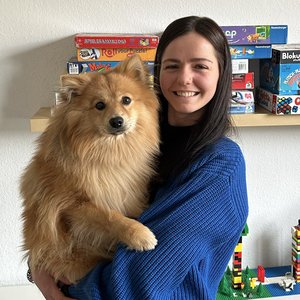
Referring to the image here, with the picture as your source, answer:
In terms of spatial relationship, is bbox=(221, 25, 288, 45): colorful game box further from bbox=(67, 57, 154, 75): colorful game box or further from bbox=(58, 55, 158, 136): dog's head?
bbox=(58, 55, 158, 136): dog's head

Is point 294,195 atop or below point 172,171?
below

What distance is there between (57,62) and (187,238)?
1.28 m

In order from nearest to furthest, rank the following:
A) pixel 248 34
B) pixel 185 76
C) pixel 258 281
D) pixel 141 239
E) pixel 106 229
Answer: pixel 141 239, pixel 106 229, pixel 185 76, pixel 248 34, pixel 258 281

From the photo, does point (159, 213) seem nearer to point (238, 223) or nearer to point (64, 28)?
point (238, 223)

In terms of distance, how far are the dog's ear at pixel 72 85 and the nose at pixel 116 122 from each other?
0.15 meters

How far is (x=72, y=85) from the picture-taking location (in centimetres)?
129

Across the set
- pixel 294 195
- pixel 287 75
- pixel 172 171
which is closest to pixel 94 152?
pixel 172 171

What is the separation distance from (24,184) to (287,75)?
1.30 m

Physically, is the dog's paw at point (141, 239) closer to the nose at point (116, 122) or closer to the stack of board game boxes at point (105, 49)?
the nose at point (116, 122)

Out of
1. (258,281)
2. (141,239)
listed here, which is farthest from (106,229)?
(258,281)

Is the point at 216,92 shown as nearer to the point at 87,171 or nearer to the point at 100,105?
the point at 100,105

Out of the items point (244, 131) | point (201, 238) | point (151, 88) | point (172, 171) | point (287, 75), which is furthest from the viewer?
point (244, 131)

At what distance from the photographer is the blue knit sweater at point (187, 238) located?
3.57 feet

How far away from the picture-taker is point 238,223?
122 cm
